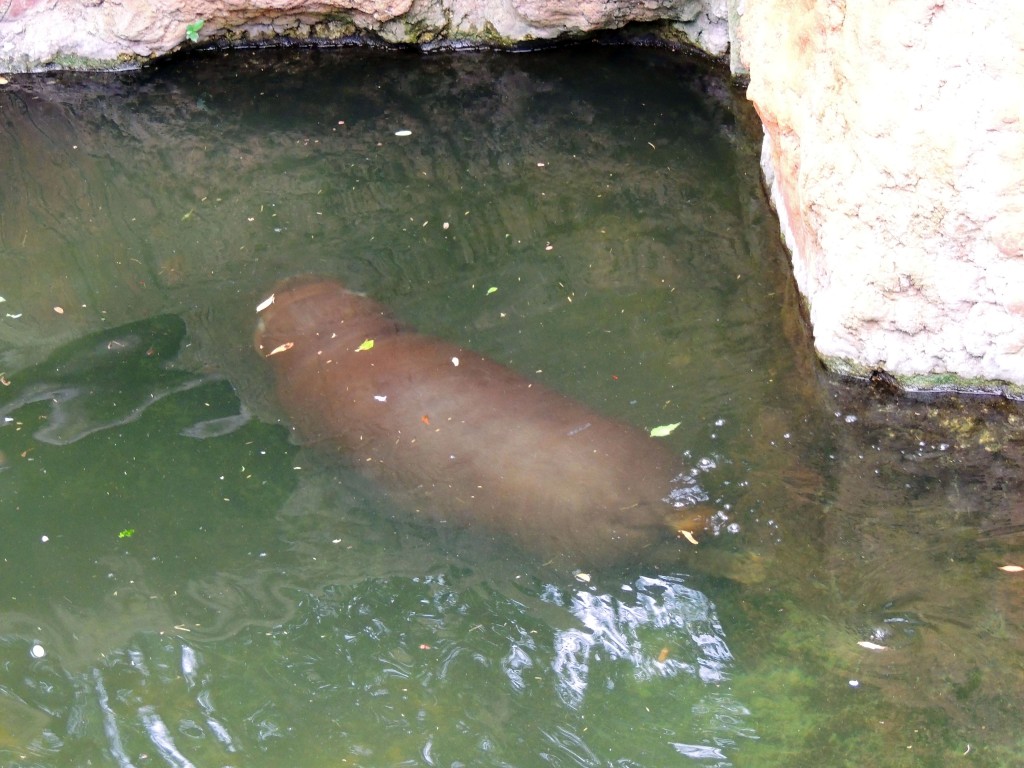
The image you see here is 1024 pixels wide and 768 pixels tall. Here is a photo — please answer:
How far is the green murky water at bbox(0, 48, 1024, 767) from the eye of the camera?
12.8 ft

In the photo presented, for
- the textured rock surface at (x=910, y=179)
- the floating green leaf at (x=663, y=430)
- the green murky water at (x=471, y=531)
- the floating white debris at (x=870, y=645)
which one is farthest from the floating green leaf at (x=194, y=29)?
the floating white debris at (x=870, y=645)

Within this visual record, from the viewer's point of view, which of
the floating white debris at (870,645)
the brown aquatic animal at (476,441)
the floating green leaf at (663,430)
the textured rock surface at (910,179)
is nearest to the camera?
the floating white debris at (870,645)

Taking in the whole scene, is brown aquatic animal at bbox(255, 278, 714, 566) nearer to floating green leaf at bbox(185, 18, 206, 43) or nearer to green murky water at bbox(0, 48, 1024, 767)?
green murky water at bbox(0, 48, 1024, 767)

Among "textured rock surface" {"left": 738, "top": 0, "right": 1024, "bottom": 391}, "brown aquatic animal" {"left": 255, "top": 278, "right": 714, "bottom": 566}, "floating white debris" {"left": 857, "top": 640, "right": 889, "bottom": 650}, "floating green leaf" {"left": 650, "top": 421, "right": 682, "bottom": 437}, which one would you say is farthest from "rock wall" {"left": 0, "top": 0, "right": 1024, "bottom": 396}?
"floating white debris" {"left": 857, "top": 640, "right": 889, "bottom": 650}

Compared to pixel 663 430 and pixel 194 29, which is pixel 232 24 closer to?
pixel 194 29

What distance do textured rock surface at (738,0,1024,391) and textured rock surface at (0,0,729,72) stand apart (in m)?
4.05

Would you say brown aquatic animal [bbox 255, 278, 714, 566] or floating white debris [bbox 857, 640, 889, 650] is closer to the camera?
floating white debris [bbox 857, 640, 889, 650]

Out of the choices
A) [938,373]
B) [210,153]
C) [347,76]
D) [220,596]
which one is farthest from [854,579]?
[347,76]

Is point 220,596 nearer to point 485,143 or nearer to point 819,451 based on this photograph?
point 819,451

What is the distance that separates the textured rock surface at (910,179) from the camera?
14.9 feet

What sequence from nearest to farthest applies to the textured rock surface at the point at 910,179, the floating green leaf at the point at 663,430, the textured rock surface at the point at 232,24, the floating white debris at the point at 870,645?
the floating white debris at the point at 870,645, the textured rock surface at the point at 910,179, the floating green leaf at the point at 663,430, the textured rock surface at the point at 232,24

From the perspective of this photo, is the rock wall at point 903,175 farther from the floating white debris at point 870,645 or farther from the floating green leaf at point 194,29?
the floating green leaf at point 194,29

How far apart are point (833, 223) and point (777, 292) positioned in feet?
2.82

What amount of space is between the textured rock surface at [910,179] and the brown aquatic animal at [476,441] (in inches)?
55.2
